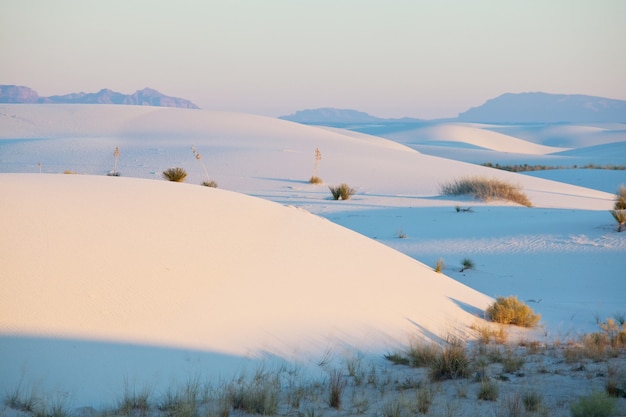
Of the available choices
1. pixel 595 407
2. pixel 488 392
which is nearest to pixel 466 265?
pixel 488 392

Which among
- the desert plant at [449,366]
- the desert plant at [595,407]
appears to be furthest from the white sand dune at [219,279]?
the desert plant at [595,407]

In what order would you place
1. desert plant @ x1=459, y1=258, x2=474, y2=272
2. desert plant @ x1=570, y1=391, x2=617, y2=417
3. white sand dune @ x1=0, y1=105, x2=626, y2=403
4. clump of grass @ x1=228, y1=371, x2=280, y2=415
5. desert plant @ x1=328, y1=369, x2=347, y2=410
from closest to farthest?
A: desert plant @ x1=570, y1=391, x2=617, y2=417
clump of grass @ x1=228, y1=371, x2=280, y2=415
desert plant @ x1=328, y1=369, x2=347, y2=410
white sand dune @ x1=0, y1=105, x2=626, y2=403
desert plant @ x1=459, y1=258, x2=474, y2=272

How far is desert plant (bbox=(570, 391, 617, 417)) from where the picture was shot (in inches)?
193

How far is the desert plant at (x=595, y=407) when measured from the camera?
491cm

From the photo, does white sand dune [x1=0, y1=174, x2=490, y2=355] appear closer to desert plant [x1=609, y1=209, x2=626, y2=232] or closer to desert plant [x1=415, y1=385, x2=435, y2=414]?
desert plant [x1=415, y1=385, x2=435, y2=414]

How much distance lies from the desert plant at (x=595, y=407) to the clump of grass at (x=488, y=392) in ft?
2.56

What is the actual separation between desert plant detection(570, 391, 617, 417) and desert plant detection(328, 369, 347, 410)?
168 cm

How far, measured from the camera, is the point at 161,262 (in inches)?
288

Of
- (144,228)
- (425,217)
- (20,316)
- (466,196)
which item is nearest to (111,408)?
(20,316)

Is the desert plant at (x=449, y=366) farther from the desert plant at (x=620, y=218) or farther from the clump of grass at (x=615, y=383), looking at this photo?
the desert plant at (x=620, y=218)

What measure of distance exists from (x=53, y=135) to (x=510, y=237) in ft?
108

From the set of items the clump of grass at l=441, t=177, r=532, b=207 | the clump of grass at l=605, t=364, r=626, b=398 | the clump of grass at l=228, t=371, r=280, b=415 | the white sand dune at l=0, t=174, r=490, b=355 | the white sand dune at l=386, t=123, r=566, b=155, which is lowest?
the clump of grass at l=228, t=371, r=280, b=415

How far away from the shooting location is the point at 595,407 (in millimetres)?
4922

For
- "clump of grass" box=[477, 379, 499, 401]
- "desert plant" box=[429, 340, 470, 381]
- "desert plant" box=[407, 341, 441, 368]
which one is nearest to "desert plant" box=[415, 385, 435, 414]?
"clump of grass" box=[477, 379, 499, 401]
